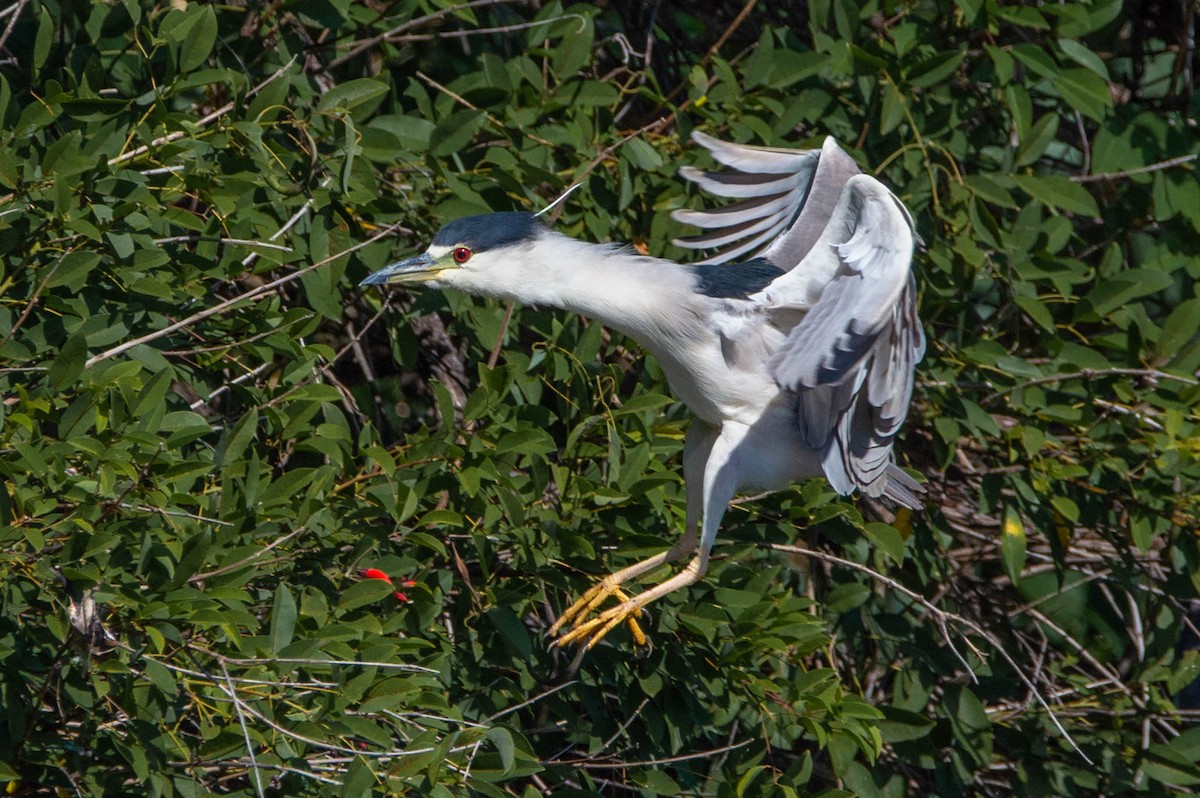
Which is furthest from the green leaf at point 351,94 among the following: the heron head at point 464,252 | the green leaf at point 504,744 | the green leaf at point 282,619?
the green leaf at point 504,744

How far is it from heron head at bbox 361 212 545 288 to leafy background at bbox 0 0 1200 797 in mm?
108

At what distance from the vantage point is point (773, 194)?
284 centimetres

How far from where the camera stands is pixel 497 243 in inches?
93.4

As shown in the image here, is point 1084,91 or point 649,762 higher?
point 1084,91

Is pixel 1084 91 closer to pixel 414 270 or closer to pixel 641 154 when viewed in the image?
pixel 641 154

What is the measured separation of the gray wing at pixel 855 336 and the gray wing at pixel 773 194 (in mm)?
288

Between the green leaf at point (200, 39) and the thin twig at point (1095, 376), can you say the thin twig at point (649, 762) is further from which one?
the green leaf at point (200, 39)

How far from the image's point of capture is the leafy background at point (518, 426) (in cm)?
188

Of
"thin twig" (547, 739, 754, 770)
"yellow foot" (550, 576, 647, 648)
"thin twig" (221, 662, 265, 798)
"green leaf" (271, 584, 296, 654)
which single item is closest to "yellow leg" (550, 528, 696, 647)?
"yellow foot" (550, 576, 647, 648)

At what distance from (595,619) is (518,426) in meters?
0.37

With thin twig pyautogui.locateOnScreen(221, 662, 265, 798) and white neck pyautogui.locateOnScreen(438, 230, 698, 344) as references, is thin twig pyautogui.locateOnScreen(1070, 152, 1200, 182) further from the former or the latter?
thin twig pyautogui.locateOnScreen(221, 662, 265, 798)

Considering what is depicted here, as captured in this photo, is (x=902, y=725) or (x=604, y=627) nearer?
(x=604, y=627)

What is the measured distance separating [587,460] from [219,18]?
1090 millimetres

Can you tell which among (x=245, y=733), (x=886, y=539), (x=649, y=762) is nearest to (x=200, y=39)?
(x=245, y=733)
